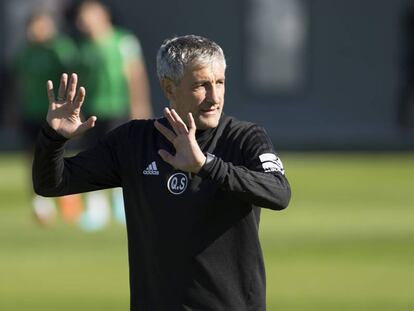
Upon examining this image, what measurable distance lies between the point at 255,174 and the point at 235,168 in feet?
0.36

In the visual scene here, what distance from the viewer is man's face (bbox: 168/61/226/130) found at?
672cm

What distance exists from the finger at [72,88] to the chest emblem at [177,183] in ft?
1.94

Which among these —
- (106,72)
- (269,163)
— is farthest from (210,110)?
(106,72)

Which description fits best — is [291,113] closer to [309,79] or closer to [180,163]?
[309,79]

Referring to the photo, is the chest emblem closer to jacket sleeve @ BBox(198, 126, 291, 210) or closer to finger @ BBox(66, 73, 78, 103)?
jacket sleeve @ BBox(198, 126, 291, 210)

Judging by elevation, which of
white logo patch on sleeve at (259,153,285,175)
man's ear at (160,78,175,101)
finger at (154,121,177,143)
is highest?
man's ear at (160,78,175,101)

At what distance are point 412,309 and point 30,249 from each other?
17.4ft

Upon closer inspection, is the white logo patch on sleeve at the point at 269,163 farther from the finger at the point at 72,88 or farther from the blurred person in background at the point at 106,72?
the blurred person in background at the point at 106,72

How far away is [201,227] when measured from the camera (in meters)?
6.77

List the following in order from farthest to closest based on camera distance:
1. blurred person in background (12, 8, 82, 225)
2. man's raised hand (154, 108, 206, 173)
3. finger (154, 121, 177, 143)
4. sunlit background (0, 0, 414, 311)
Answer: blurred person in background (12, 8, 82, 225) < sunlit background (0, 0, 414, 311) < finger (154, 121, 177, 143) < man's raised hand (154, 108, 206, 173)

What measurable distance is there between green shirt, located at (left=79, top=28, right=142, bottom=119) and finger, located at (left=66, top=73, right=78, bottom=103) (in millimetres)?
10908

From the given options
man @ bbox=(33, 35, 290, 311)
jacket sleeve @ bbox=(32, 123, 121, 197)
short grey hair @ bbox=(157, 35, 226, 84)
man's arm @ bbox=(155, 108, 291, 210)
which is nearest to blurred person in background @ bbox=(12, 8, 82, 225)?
jacket sleeve @ bbox=(32, 123, 121, 197)

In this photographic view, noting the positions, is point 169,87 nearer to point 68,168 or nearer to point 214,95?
point 214,95

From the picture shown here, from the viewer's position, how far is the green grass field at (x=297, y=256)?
13.1 m
